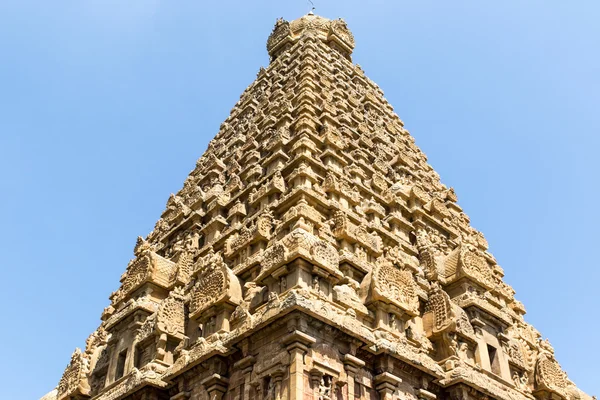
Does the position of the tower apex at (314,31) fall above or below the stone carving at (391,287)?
above

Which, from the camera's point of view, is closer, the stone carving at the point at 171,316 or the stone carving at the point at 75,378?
the stone carving at the point at 171,316

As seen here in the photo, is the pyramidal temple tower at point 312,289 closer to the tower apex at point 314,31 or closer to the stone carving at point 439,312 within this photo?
the stone carving at point 439,312

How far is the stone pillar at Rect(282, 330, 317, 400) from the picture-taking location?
51.2ft

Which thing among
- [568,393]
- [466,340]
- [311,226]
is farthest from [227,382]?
[568,393]

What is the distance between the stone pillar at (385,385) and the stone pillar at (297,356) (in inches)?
98.2

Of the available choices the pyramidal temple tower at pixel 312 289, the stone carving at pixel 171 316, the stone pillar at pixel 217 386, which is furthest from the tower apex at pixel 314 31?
the stone pillar at pixel 217 386

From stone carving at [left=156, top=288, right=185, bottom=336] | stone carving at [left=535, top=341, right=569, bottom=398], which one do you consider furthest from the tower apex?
stone carving at [left=535, top=341, right=569, bottom=398]

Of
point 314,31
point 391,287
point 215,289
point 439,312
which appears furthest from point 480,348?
point 314,31

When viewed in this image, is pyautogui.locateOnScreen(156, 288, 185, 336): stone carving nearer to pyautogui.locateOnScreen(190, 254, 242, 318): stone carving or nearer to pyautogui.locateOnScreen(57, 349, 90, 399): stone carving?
pyautogui.locateOnScreen(190, 254, 242, 318): stone carving

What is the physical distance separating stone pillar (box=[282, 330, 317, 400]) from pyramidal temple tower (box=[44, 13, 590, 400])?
0.15 ft

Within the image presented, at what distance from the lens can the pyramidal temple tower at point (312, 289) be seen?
17672 millimetres

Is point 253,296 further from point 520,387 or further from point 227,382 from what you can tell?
point 520,387

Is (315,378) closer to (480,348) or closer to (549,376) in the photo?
(480,348)

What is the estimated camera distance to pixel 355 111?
34.5m
